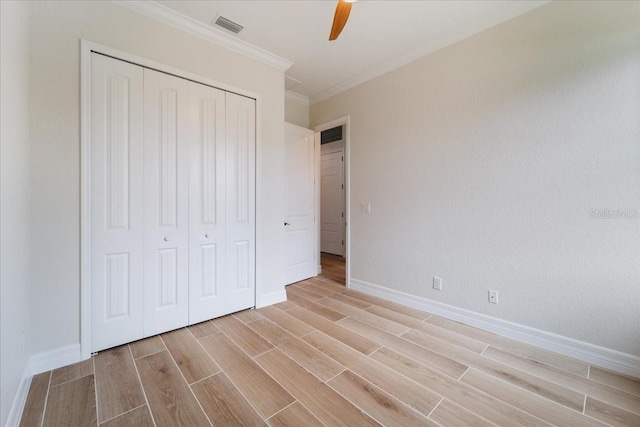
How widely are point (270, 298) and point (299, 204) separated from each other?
1.47 metres

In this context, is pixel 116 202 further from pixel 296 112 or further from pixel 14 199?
pixel 296 112

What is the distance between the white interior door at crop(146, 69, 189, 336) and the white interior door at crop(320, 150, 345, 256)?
151 inches

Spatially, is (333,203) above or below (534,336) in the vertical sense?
above

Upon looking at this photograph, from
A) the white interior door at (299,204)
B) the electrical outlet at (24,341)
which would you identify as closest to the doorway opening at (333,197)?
the white interior door at (299,204)

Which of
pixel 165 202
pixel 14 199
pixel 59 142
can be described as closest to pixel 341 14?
pixel 165 202

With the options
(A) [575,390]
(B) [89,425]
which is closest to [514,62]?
(A) [575,390]

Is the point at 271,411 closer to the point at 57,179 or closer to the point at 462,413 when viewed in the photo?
the point at 462,413

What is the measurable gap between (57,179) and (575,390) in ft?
12.5

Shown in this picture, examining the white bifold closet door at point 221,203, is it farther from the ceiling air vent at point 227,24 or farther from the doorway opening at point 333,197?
the doorway opening at point 333,197

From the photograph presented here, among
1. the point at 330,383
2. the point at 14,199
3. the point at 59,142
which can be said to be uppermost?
the point at 59,142

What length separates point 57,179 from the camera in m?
1.83

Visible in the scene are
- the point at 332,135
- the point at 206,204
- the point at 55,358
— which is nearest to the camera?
the point at 55,358

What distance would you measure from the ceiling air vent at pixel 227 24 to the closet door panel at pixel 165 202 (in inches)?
25.3

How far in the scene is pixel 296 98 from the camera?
4098 mm
